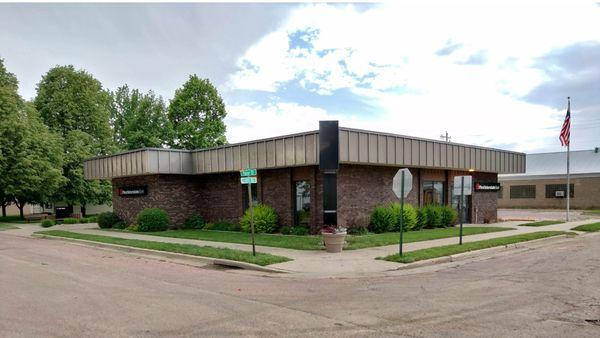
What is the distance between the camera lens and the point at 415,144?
20.2 m

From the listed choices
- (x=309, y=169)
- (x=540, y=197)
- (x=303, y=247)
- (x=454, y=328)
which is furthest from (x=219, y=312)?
(x=540, y=197)

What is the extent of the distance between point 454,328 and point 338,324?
158 cm

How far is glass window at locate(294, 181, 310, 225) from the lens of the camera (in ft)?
62.9

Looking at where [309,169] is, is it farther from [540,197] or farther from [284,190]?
[540,197]

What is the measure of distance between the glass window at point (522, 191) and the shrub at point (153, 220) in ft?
133

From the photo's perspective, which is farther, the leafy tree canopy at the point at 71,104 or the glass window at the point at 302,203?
the leafy tree canopy at the point at 71,104

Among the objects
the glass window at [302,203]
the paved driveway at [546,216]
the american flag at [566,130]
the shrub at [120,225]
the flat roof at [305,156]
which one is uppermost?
the american flag at [566,130]

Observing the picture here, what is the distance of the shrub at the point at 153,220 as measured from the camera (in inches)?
882

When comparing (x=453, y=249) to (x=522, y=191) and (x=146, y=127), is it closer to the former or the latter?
(x=522, y=191)


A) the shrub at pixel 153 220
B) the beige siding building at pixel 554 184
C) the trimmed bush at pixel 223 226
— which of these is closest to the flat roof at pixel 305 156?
the shrub at pixel 153 220

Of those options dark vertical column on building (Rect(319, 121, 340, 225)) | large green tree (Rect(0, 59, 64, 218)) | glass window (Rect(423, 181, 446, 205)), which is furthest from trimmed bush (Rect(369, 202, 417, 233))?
large green tree (Rect(0, 59, 64, 218))

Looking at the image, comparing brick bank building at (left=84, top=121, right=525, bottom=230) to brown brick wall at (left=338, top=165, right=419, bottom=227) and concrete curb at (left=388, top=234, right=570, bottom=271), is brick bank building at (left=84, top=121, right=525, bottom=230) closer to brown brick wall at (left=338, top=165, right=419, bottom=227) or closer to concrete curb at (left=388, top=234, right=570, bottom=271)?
brown brick wall at (left=338, top=165, right=419, bottom=227)

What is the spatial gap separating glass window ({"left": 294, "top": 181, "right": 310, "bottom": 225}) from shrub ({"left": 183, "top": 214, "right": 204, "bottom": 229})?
6.62 meters

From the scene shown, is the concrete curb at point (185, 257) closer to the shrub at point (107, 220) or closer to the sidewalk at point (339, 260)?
the sidewalk at point (339, 260)
